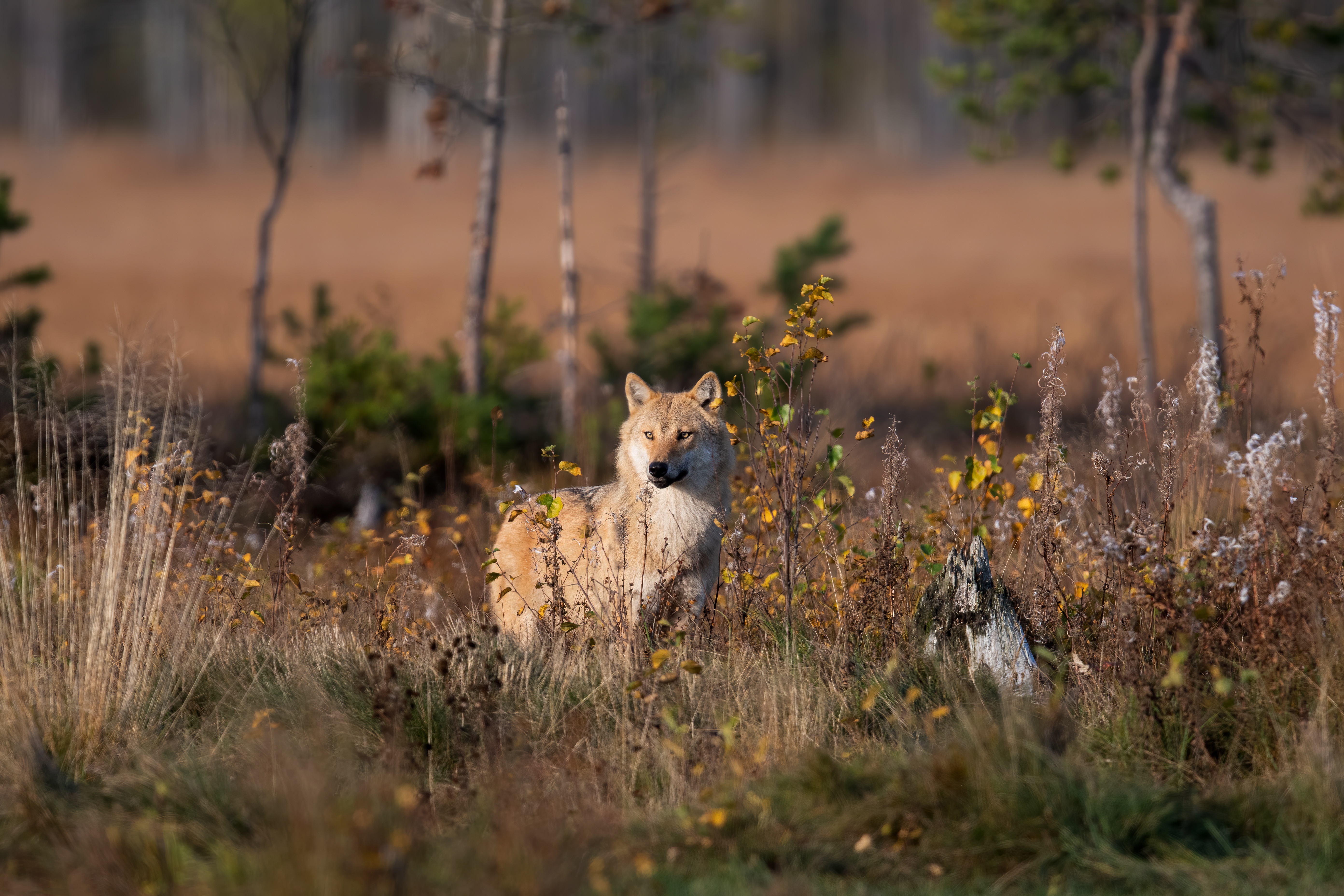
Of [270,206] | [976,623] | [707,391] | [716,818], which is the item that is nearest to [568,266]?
[270,206]

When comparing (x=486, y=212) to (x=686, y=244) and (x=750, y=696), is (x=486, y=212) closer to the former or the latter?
(x=750, y=696)

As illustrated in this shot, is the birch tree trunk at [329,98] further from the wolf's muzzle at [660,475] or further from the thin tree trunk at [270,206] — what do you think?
the wolf's muzzle at [660,475]

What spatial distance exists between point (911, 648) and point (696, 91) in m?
54.7

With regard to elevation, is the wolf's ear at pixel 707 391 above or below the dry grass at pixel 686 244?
below

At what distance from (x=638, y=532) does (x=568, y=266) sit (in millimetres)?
6030

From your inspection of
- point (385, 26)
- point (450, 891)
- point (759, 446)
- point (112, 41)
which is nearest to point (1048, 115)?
point (385, 26)

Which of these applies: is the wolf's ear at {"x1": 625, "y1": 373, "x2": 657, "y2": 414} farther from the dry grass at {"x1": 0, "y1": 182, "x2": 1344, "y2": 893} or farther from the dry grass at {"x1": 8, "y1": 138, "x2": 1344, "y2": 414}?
the dry grass at {"x1": 8, "y1": 138, "x2": 1344, "y2": 414}

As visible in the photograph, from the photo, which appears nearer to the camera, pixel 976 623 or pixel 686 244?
pixel 976 623

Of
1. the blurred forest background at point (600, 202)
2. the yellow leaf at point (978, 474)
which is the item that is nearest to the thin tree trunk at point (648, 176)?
the blurred forest background at point (600, 202)

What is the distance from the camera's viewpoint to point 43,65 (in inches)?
2116

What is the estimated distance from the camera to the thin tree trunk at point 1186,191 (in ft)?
45.2

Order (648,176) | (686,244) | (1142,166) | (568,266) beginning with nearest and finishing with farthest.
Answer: (568,266)
(1142,166)
(648,176)
(686,244)

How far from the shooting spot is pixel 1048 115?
62.9 metres

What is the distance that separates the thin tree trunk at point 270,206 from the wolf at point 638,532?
556 centimetres
